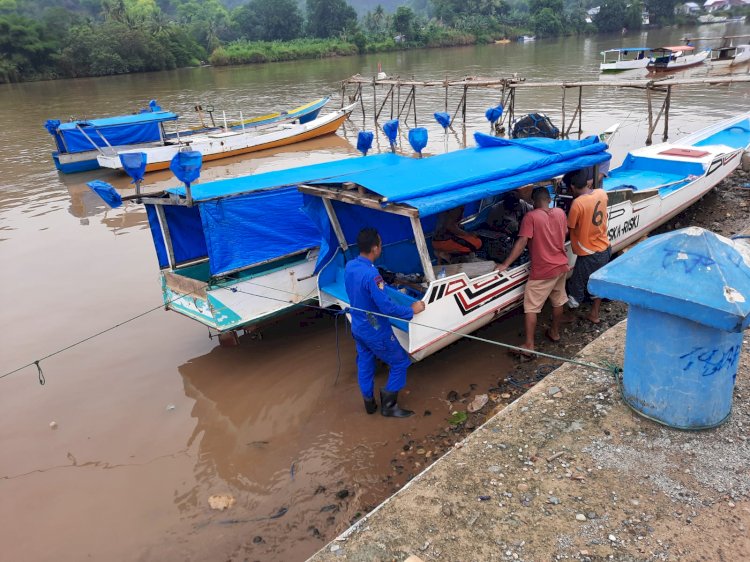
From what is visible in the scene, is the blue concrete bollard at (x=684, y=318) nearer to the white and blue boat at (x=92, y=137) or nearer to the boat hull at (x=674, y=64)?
the white and blue boat at (x=92, y=137)

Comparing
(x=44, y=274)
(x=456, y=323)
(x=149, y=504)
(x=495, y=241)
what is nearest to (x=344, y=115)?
(x=44, y=274)

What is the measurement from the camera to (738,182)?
398 inches

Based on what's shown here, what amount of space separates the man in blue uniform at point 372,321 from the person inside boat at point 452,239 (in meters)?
1.88

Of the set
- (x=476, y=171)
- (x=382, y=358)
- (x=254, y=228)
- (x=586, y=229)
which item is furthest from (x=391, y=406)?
(x=586, y=229)

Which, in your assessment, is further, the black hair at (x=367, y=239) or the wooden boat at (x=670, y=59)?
the wooden boat at (x=670, y=59)

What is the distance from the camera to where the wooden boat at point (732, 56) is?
27.4 m

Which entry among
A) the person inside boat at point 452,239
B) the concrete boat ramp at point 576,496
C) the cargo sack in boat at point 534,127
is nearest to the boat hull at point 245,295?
the person inside boat at point 452,239

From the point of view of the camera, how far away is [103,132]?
16.3m

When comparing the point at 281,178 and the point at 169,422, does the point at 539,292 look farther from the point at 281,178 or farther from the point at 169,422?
the point at 169,422

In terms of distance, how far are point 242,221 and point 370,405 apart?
2589 millimetres

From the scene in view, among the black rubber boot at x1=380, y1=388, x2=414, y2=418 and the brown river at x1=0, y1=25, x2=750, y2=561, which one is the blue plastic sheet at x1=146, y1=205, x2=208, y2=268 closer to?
the brown river at x1=0, y1=25, x2=750, y2=561

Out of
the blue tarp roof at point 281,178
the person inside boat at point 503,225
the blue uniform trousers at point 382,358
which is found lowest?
the blue uniform trousers at point 382,358

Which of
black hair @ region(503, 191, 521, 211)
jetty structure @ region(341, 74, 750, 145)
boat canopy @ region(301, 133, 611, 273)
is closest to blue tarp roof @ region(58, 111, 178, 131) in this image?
jetty structure @ region(341, 74, 750, 145)

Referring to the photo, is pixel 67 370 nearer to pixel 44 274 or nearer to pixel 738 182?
pixel 44 274
